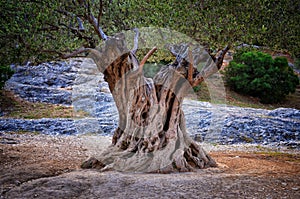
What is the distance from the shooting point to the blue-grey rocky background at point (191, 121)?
15.7 meters

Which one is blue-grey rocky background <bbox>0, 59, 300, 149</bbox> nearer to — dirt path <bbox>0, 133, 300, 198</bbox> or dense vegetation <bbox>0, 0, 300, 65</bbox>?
dense vegetation <bbox>0, 0, 300, 65</bbox>

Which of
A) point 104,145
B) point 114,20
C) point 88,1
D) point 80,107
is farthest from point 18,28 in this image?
point 80,107

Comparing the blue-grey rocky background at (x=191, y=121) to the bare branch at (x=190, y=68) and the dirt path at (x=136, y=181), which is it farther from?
the bare branch at (x=190, y=68)

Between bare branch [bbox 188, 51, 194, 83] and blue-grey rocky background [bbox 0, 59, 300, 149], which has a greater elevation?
bare branch [bbox 188, 51, 194, 83]

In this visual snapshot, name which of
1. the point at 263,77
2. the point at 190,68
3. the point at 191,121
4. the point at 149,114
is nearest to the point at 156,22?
the point at 190,68

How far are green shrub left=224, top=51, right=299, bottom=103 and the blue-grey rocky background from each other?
9.89 metres

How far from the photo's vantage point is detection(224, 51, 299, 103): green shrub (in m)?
29.4

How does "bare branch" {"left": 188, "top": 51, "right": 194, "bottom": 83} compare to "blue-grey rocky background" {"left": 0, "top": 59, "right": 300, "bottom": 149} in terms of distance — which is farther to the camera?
"blue-grey rocky background" {"left": 0, "top": 59, "right": 300, "bottom": 149}

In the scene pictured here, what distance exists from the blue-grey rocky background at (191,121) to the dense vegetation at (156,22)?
254 centimetres

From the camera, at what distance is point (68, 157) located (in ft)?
33.5

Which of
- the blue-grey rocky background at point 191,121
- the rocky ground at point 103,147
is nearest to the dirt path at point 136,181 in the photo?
the rocky ground at point 103,147

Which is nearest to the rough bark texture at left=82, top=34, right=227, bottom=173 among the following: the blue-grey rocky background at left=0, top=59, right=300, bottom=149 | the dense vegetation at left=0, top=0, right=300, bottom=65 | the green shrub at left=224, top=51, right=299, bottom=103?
the dense vegetation at left=0, top=0, right=300, bottom=65

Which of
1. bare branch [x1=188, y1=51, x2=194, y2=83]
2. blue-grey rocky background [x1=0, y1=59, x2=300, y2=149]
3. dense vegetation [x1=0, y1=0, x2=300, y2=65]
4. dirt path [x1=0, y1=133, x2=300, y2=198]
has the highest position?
dense vegetation [x1=0, y1=0, x2=300, y2=65]

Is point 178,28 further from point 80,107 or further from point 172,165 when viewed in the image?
point 80,107
